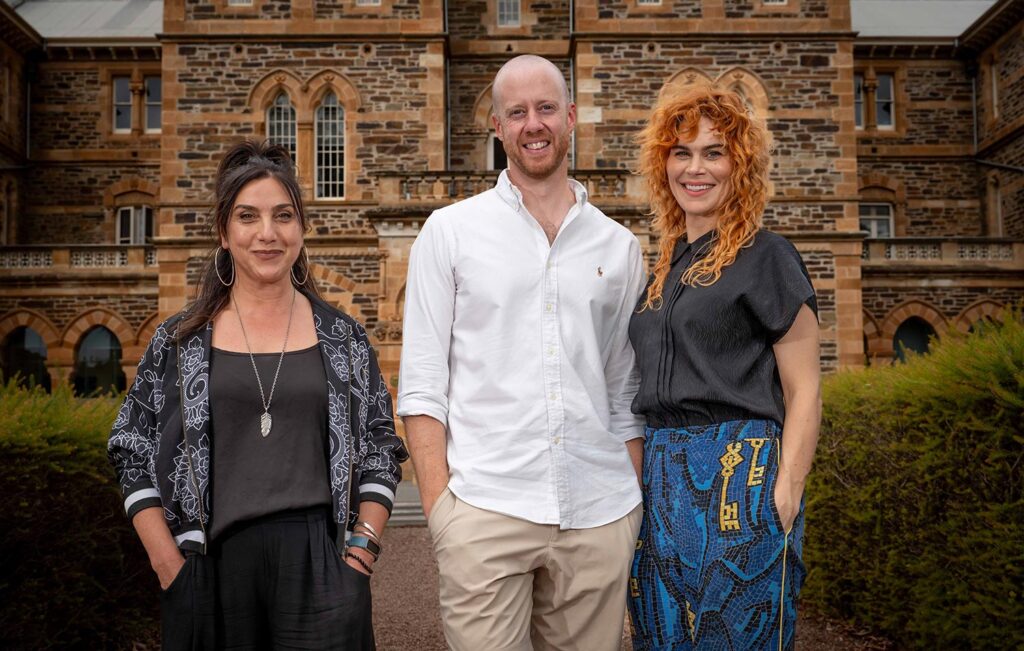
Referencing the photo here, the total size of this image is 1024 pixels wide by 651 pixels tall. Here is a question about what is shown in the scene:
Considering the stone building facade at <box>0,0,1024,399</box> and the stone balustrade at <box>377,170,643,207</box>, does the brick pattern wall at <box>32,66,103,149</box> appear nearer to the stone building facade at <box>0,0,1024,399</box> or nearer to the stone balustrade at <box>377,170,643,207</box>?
the stone building facade at <box>0,0,1024,399</box>

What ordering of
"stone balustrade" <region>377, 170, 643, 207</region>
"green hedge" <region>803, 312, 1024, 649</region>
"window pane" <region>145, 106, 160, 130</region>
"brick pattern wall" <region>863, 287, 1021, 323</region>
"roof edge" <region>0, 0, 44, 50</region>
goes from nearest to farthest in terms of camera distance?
"green hedge" <region>803, 312, 1024, 649</region>, "stone balustrade" <region>377, 170, 643, 207</region>, "brick pattern wall" <region>863, 287, 1021, 323</region>, "roof edge" <region>0, 0, 44, 50</region>, "window pane" <region>145, 106, 160, 130</region>

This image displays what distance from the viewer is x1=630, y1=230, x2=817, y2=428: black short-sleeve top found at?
2.59m

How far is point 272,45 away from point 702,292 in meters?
17.6

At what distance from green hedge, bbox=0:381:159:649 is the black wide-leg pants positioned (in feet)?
6.76

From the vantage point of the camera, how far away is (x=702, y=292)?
8.80ft

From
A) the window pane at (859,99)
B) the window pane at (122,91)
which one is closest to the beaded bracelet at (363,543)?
the window pane at (859,99)

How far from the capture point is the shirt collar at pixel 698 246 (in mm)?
2799

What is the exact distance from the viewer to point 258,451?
2.59m

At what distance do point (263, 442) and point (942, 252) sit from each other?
22871 mm

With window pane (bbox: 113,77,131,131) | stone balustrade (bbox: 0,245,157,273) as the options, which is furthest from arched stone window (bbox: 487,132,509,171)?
window pane (bbox: 113,77,131,131)

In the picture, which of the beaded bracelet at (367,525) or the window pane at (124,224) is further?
the window pane at (124,224)

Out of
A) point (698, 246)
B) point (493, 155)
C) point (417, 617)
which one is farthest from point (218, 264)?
point (493, 155)

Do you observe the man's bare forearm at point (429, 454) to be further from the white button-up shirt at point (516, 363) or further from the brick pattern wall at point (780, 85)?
the brick pattern wall at point (780, 85)

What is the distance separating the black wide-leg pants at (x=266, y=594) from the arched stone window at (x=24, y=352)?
23.0 meters
